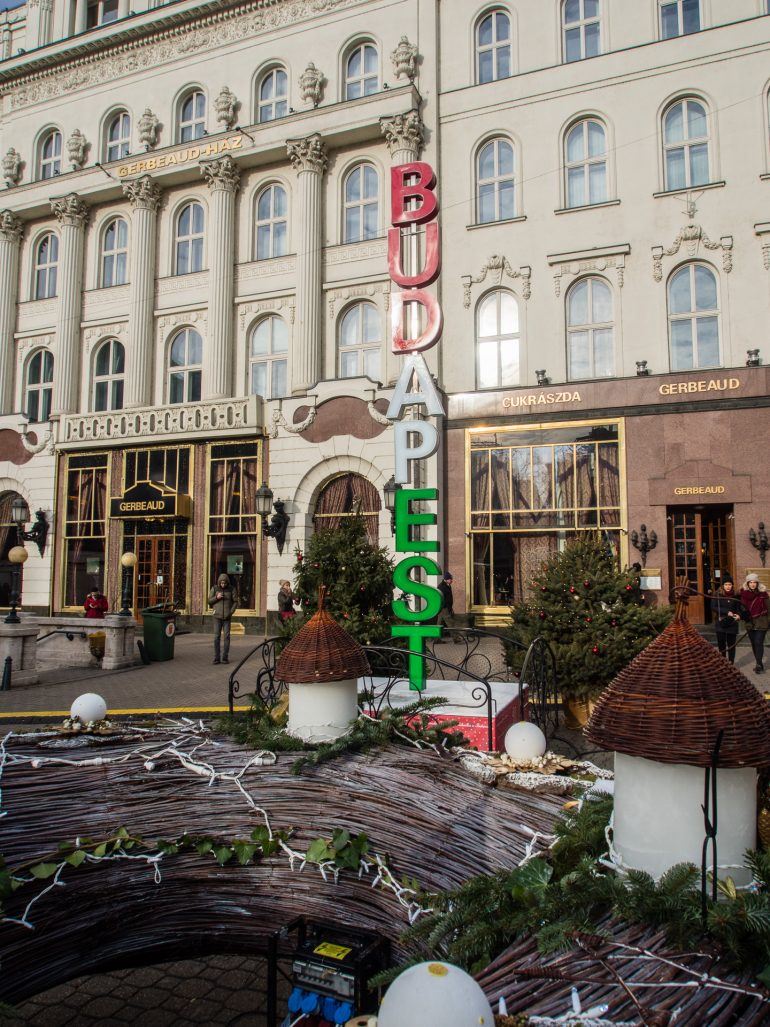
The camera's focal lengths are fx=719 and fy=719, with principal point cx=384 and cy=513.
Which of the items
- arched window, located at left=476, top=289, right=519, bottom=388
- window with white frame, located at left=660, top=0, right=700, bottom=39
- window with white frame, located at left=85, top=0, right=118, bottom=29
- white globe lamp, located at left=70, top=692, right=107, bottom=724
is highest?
window with white frame, located at left=85, top=0, right=118, bottom=29

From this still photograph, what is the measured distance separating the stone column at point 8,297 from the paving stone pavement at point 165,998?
89.3 feet

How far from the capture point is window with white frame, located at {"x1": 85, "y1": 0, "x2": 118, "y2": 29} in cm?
2800

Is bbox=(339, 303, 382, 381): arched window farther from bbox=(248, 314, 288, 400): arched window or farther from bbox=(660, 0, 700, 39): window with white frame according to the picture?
bbox=(660, 0, 700, 39): window with white frame

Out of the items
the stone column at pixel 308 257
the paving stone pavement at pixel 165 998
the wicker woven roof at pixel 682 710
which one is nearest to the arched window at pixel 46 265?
the stone column at pixel 308 257

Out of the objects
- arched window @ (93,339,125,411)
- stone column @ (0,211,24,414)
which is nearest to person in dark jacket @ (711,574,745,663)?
arched window @ (93,339,125,411)

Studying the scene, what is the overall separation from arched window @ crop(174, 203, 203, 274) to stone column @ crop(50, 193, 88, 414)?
12.7ft

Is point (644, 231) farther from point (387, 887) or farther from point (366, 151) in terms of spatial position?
point (387, 887)

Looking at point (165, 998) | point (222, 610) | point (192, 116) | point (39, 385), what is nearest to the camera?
point (165, 998)

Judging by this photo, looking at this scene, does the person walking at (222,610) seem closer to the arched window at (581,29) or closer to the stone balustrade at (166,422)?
the stone balustrade at (166,422)

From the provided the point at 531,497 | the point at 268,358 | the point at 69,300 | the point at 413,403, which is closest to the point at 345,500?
the point at 531,497

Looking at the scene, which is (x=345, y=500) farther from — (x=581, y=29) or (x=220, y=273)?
(x=581, y=29)

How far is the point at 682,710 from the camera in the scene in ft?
6.69

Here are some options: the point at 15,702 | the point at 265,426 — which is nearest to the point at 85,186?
the point at 265,426

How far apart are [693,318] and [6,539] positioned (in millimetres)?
23095
